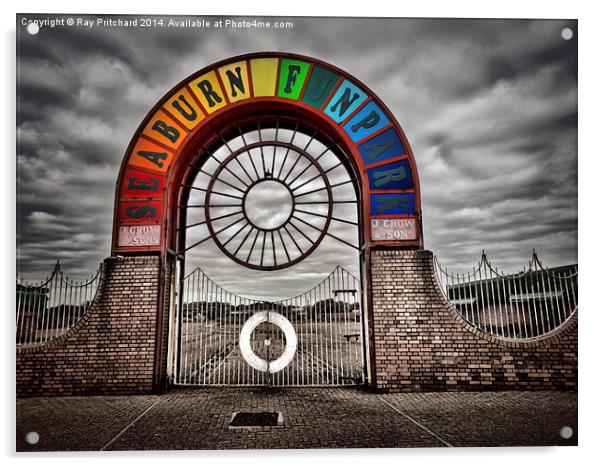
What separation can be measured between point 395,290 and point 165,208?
4371 millimetres

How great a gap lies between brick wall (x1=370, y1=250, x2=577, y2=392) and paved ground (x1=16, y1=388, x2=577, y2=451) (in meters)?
0.23

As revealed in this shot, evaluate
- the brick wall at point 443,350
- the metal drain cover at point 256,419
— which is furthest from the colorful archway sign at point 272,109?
the metal drain cover at point 256,419

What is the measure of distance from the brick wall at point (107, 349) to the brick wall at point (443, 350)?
3900 millimetres

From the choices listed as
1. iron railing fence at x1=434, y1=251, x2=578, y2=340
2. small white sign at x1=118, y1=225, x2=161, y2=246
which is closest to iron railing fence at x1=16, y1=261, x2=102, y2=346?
small white sign at x1=118, y1=225, x2=161, y2=246

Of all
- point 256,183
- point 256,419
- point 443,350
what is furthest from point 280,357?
point 256,183

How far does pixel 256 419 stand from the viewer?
5352mm

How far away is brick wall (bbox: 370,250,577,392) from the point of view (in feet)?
20.2

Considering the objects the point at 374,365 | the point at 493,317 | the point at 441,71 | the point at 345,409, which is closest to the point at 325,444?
the point at 345,409

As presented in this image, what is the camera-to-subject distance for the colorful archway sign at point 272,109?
22.3 ft

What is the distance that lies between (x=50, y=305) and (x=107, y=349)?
46.0 inches

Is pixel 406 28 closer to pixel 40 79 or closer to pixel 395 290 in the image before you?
pixel 395 290

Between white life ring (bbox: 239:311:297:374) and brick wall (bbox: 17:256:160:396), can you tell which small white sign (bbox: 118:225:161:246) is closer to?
brick wall (bbox: 17:256:160:396)

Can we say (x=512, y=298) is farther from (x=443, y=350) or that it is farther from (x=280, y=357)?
(x=280, y=357)

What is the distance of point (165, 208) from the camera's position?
6.88 metres
